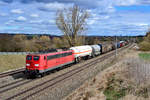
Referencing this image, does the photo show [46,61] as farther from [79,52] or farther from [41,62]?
[79,52]

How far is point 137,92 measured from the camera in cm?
1121

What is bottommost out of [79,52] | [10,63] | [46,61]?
[10,63]

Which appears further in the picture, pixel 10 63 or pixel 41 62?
pixel 10 63

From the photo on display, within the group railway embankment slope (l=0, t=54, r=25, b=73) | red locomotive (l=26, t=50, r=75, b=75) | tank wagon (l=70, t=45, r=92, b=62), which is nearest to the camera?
red locomotive (l=26, t=50, r=75, b=75)

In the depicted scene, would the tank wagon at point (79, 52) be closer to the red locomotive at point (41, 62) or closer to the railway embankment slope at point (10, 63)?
the red locomotive at point (41, 62)

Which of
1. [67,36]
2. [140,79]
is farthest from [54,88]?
[67,36]

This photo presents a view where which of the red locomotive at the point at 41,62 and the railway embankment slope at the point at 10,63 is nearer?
the red locomotive at the point at 41,62

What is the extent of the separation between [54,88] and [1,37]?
4579 centimetres

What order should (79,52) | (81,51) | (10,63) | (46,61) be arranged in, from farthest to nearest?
(81,51) → (79,52) → (10,63) → (46,61)

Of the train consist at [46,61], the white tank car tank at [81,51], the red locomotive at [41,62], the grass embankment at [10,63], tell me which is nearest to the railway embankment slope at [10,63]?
the grass embankment at [10,63]

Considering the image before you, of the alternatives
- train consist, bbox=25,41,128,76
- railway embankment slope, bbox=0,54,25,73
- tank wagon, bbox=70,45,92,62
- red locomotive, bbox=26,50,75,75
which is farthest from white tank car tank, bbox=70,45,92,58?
railway embankment slope, bbox=0,54,25,73

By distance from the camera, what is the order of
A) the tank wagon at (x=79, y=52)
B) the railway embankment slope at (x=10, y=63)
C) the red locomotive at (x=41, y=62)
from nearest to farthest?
1. the red locomotive at (x=41, y=62)
2. the railway embankment slope at (x=10, y=63)
3. the tank wagon at (x=79, y=52)

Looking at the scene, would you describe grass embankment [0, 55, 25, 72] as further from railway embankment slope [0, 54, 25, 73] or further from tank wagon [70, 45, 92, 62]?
tank wagon [70, 45, 92, 62]

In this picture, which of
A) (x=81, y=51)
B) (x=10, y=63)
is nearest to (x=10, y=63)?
(x=10, y=63)
